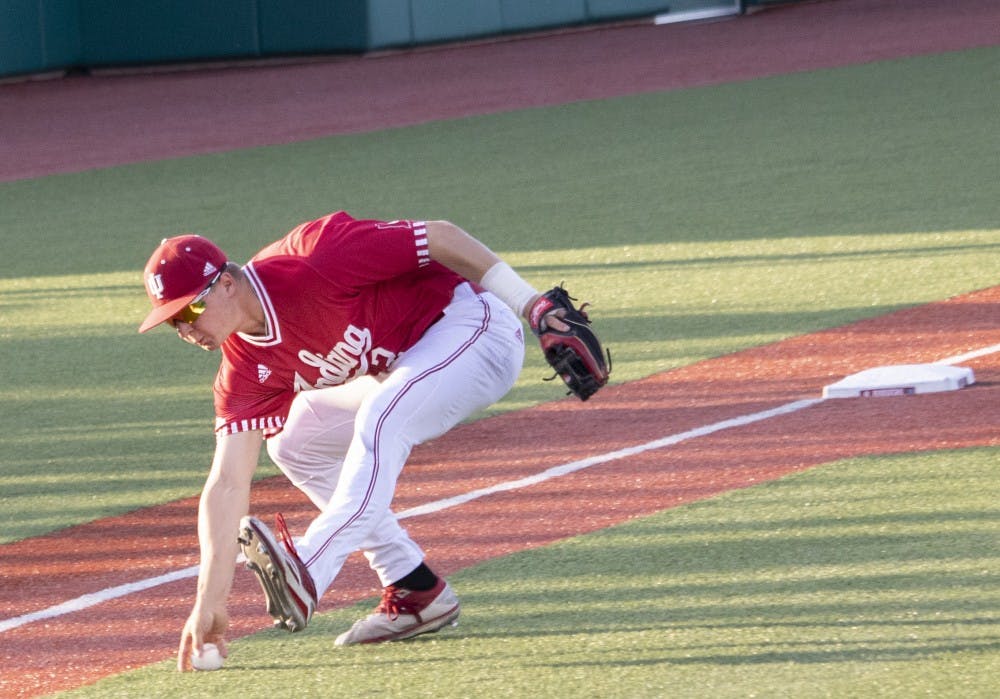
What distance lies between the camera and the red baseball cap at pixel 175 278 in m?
4.12

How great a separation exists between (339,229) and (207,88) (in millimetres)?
21070

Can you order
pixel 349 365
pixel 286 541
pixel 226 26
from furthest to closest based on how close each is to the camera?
pixel 226 26 < pixel 349 365 < pixel 286 541

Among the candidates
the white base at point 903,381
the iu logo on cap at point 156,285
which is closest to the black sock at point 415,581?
the iu logo on cap at point 156,285

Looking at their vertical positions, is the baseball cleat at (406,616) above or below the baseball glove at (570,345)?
below

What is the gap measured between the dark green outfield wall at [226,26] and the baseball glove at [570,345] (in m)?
22.0

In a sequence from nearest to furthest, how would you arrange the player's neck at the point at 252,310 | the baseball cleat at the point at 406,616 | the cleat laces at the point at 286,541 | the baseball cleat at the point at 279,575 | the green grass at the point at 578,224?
the baseball cleat at the point at 279,575, the cleat laces at the point at 286,541, the player's neck at the point at 252,310, the baseball cleat at the point at 406,616, the green grass at the point at 578,224

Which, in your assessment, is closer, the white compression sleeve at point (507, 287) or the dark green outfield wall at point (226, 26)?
the white compression sleeve at point (507, 287)

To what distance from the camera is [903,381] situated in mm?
6941

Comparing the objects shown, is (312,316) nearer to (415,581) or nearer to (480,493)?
(415,581)

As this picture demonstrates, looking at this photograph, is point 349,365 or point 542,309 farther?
point 349,365

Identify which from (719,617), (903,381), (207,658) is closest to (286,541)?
(207,658)

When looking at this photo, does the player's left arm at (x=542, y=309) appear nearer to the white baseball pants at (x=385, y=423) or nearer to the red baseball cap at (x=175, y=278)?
the white baseball pants at (x=385, y=423)

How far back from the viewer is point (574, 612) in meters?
4.78

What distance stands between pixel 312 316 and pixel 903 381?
3.40 m
